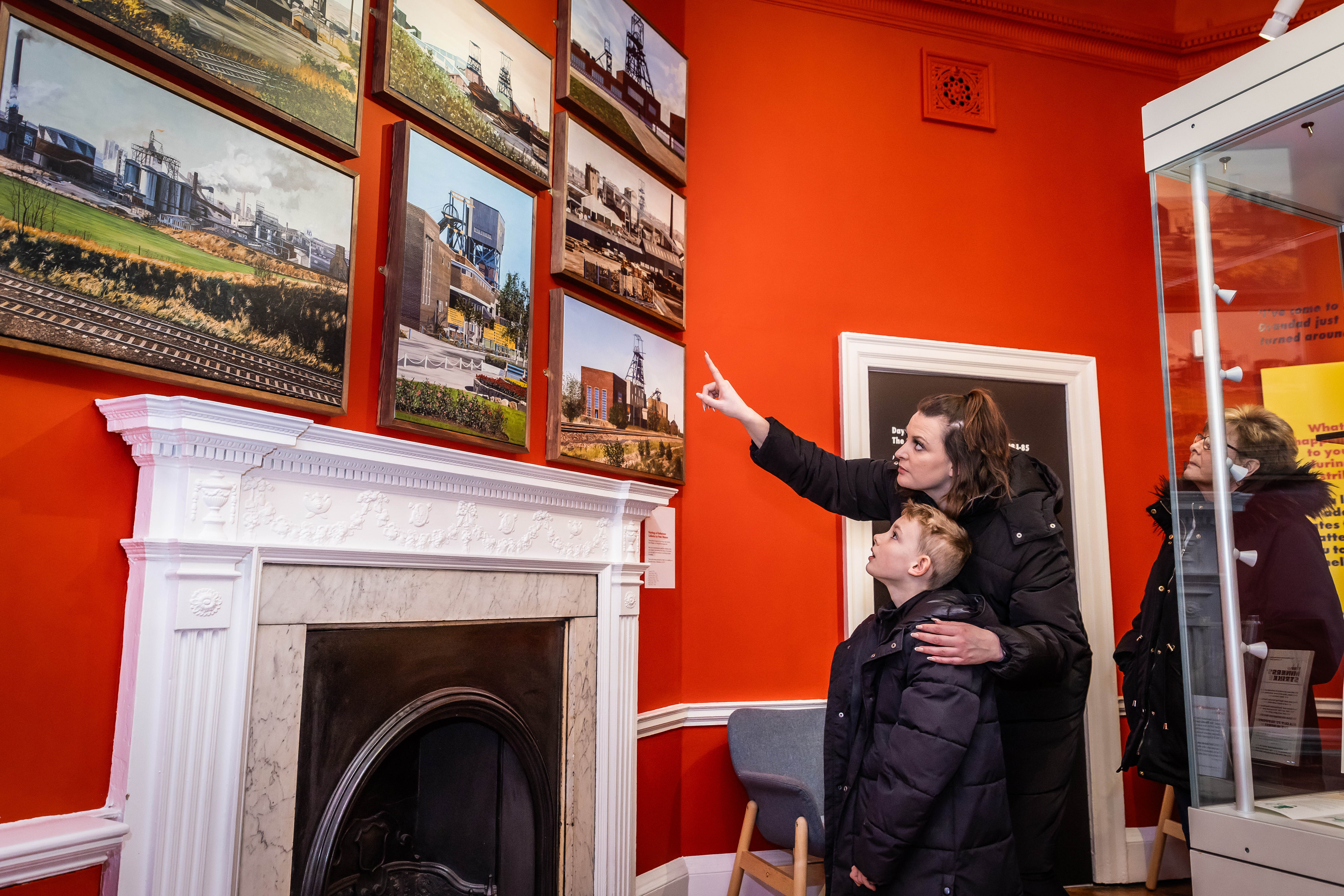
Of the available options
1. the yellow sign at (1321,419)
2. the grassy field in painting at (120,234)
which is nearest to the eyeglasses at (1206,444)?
the yellow sign at (1321,419)

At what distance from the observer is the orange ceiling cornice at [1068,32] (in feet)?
14.8

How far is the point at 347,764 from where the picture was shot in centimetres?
228

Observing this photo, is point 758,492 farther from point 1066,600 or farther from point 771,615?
point 1066,600

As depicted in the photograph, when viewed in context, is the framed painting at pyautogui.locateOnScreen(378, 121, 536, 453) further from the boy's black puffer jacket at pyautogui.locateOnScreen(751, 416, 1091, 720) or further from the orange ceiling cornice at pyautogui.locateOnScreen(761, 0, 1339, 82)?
the orange ceiling cornice at pyautogui.locateOnScreen(761, 0, 1339, 82)

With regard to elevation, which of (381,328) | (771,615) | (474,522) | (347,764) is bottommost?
(347,764)

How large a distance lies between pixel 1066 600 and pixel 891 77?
10.1 feet

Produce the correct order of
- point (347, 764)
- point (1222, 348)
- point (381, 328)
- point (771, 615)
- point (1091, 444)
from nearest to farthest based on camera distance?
point (1222, 348), point (347, 764), point (381, 328), point (771, 615), point (1091, 444)

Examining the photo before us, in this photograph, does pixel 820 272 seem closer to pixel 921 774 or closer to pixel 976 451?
pixel 976 451

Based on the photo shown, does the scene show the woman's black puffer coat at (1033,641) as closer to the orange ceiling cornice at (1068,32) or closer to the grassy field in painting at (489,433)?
the grassy field in painting at (489,433)

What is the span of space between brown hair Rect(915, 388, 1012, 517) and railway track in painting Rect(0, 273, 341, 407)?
1683 mm

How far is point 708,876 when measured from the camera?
3.61m

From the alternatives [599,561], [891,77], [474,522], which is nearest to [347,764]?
[474,522]

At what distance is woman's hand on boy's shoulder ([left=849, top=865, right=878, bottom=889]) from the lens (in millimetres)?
2164

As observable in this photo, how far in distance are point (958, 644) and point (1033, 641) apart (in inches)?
8.8
